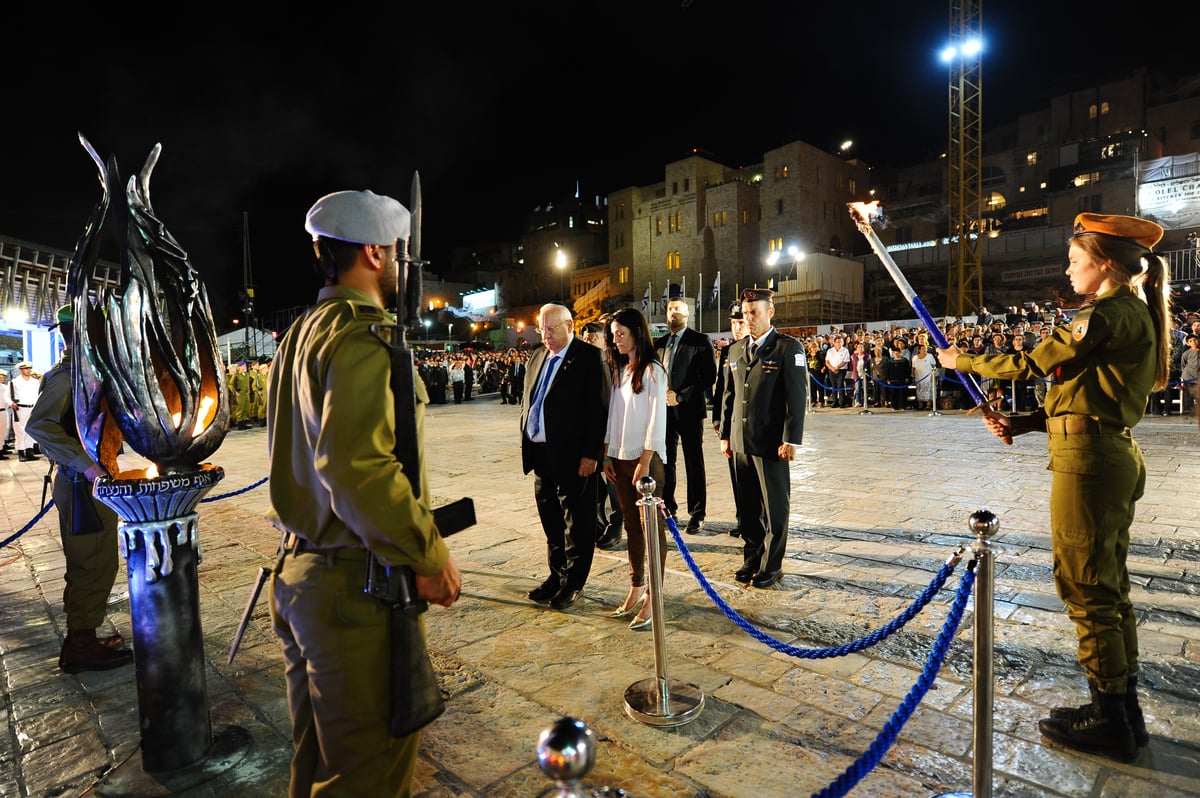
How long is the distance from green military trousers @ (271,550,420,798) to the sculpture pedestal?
3.94ft

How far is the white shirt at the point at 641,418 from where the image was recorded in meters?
4.22

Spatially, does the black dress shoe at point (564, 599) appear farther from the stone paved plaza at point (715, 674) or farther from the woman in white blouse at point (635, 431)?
the woman in white blouse at point (635, 431)

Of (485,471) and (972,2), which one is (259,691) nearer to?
(485,471)

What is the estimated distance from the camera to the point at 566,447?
4.35 m

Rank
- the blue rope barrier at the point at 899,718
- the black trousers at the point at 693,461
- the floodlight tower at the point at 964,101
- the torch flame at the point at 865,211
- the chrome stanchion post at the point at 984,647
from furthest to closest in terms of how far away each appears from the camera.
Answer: the floodlight tower at the point at 964,101 < the black trousers at the point at 693,461 < the torch flame at the point at 865,211 < the chrome stanchion post at the point at 984,647 < the blue rope barrier at the point at 899,718

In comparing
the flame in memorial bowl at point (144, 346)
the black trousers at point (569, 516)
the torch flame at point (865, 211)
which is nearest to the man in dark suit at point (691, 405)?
the black trousers at point (569, 516)

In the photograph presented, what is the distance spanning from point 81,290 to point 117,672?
227 centimetres

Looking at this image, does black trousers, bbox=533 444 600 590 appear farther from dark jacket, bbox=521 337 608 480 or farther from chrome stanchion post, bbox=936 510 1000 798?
chrome stanchion post, bbox=936 510 1000 798

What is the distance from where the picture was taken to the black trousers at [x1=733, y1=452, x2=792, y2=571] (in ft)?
15.0

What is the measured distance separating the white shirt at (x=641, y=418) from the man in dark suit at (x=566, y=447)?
0.37 feet

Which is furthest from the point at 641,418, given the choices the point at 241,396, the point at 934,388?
the point at 241,396

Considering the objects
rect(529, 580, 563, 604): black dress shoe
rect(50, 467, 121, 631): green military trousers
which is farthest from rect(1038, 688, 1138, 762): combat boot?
rect(50, 467, 121, 631): green military trousers

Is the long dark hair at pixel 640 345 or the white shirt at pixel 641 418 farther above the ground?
the long dark hair at pixel 640 345

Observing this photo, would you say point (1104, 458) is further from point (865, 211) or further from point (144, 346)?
point (144, 346)
